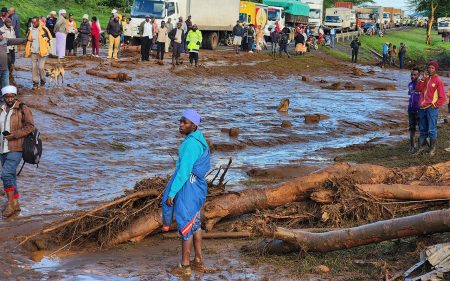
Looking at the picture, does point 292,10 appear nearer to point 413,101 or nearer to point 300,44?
point 300,44

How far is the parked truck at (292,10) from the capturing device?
4962cm

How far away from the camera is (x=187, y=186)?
650cm

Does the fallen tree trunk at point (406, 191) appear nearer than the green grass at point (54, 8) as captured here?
Yes

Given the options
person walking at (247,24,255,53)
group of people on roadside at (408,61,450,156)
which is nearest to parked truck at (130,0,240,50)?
person walking at (247,24,255,53)

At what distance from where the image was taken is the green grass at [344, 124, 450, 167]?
11.9m

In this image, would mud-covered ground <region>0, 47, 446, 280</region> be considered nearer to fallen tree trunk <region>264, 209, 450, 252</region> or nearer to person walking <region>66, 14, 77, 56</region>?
fallen tree trunk <region>264, 209, 450, 252</region>

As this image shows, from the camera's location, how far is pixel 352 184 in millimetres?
8344

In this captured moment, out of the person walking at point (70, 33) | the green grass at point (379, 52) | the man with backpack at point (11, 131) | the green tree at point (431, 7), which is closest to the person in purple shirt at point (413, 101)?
the man with backpack at point (11, 131)

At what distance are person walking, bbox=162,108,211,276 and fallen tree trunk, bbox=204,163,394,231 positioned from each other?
59.5 inches

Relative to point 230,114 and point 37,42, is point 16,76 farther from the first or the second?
point 230,114

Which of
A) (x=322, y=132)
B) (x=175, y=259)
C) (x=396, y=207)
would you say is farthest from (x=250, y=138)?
(x=175, y=259)

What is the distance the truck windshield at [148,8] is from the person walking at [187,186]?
24.0 meters

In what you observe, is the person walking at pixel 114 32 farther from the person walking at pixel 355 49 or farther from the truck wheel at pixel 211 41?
the person walking at pixel 355 49

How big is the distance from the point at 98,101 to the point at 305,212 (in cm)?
1131
